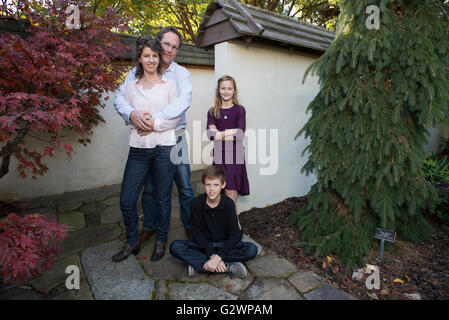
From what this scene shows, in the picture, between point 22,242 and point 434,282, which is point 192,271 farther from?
point 434,282

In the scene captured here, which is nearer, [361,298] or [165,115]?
[361,298]

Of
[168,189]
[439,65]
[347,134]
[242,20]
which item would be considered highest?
[242,20]

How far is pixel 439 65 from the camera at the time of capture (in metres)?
2.17

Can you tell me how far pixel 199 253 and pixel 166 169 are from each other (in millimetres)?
830

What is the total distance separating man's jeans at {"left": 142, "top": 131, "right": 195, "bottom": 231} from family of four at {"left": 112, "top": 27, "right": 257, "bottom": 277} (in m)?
0.01

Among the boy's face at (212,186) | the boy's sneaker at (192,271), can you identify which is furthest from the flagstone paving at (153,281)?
the boy's face at (212,186)

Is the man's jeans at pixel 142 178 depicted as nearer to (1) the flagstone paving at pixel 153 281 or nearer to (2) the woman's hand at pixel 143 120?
(2) the woman's hand at pixel 143 120

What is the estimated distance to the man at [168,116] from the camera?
87.0 inches

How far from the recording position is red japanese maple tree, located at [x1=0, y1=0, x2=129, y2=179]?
6.51 feet

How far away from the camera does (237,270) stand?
217 cm

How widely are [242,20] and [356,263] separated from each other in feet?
9.73

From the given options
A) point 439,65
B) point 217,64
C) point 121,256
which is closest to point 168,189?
point 121,256
